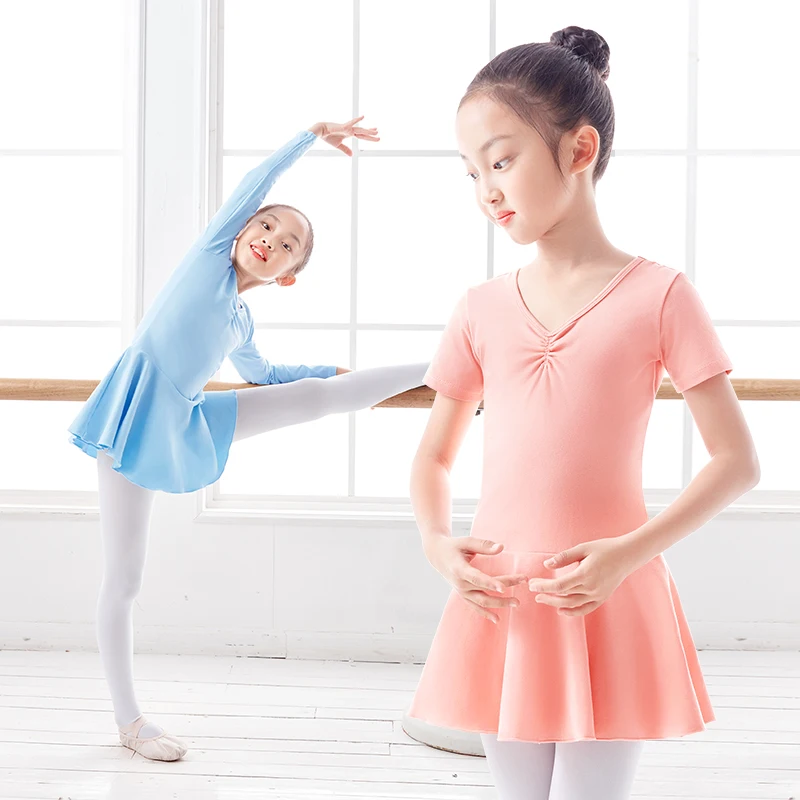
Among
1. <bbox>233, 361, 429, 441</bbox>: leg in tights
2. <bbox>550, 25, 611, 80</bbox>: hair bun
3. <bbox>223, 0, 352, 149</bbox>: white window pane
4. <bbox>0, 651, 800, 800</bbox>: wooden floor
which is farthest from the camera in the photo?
<bbox>223, 0, 352, 149</bbox>: white window pane

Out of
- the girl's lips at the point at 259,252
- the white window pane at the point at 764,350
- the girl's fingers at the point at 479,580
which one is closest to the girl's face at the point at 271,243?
the girl's lips at the point at 259,252

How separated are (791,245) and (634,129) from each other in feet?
Answer: 1.85

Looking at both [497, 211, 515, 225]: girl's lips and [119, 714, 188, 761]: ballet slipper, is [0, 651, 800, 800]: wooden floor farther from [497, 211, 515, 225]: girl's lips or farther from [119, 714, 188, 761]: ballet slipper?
[497, 211, 515, 225]: girl's lips

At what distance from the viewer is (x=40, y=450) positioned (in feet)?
8.38

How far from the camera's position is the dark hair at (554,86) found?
0.78 m

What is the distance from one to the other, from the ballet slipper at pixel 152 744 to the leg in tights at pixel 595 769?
3.50 ft

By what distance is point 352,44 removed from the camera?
7.77 feet

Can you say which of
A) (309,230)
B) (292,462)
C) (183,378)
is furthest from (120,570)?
(292,462)

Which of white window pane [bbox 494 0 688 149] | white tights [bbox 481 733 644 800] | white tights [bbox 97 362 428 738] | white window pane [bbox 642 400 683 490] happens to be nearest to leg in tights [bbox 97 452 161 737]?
white tights [bbox 97 362 428 738]

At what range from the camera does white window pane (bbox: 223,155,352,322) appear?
2420mm

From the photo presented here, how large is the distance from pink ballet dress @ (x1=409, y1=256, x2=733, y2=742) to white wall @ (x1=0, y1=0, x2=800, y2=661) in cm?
149

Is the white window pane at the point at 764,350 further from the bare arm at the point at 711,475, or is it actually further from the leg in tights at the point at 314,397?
the bare arm at the point at 711,475

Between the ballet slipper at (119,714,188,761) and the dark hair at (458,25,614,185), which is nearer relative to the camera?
the dark hair at (458,25,614,185)

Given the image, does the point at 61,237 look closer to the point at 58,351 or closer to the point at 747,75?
the point at 58,351
